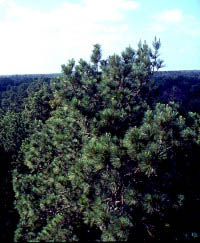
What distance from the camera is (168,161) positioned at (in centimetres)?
749

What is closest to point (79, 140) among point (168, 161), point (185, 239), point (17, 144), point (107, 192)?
point (107, 192)

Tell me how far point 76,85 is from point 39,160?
3574 millimetres

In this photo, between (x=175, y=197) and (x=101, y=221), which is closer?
(x=101, y=221)

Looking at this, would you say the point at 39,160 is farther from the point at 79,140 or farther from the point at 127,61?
the point at 127,61

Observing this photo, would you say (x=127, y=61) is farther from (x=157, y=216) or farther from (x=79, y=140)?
(x=157, y=216)

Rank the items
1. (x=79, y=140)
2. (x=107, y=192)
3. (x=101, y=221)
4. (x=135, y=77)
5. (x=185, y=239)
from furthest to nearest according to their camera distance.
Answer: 1. (x=135, y=77)
2. (x=79, y=140)
3. (x=185, y=239)
4. (x=107, y=192)
5. (x=101, y=221)

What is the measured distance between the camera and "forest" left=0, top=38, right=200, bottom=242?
19.2ft

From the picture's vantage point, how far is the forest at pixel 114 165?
5.85m

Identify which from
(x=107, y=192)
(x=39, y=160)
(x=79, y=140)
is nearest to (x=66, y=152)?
(x=79, y=140)

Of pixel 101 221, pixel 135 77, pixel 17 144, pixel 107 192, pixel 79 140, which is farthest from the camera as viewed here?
pixel 17 144

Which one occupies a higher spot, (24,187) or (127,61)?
(127,61)

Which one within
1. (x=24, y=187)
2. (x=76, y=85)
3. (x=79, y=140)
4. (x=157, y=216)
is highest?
(x=76, y=85)

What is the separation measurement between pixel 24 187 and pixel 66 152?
2.02 metres

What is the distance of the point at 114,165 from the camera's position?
586 cm
